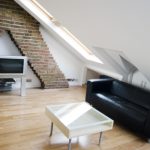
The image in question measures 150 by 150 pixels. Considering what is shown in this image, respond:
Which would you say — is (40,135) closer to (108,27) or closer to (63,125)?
(63,125)

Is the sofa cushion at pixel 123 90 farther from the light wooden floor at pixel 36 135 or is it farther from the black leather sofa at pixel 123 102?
the light wooden floor at pixel 36 135

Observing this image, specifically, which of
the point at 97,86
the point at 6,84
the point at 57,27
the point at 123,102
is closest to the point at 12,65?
the point at 6,84

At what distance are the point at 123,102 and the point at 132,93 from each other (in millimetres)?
279

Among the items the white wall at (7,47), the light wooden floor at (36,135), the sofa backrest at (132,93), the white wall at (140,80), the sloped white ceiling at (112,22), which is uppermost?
the sloped white ceiling at (112,22)

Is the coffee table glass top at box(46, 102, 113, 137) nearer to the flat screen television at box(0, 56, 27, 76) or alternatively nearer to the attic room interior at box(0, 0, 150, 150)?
the attic room interior at box(0, 0, 150, 150)

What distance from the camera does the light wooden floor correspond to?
9.26 feet

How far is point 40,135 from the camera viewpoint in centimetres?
306

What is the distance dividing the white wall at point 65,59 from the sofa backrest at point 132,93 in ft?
6.15

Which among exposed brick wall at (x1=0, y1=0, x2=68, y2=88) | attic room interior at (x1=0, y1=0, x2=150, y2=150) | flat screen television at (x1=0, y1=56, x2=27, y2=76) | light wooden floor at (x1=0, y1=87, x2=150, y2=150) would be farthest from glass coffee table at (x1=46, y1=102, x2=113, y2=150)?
exposed brick wall at (x1=0, y1=0, x2=68, y2=88)

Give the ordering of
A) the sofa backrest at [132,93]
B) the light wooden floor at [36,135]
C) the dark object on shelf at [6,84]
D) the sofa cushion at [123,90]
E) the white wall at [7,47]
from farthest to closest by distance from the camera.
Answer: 1. the white wall at [7,47]
2. the dark object on shelf at [6,84]
3. the sofa cushion at [123,90]
4. the sofa backrest at [132,93]
5. the light wooden floor at [36,135]

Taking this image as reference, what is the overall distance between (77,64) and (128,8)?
4.04 m

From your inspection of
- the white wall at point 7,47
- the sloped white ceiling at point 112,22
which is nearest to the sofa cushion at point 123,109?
the sloped white ceiling at point 112,22

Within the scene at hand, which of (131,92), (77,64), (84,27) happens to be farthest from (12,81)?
(131,92)

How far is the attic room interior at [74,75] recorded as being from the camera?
8.54 feet
